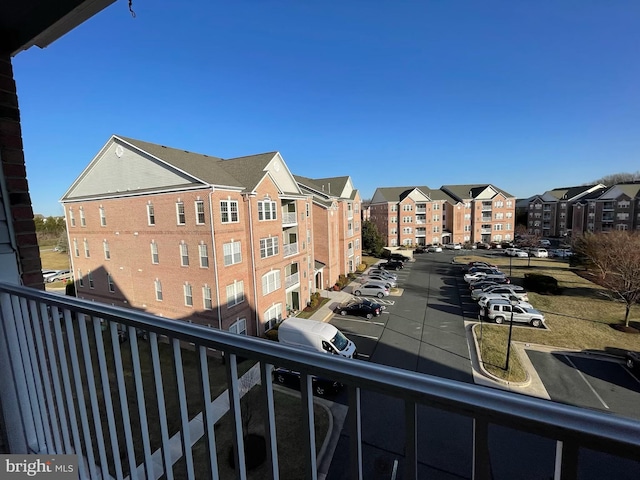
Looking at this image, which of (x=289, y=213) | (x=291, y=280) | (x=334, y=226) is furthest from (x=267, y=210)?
(x=334, y=226)

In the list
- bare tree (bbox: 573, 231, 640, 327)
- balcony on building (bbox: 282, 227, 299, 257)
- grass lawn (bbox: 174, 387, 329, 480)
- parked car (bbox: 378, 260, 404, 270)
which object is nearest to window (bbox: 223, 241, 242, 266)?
balcony on building (bbox: 282, 227, 299, 257)

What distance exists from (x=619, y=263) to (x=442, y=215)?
33059 mm

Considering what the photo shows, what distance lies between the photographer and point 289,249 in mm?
20062

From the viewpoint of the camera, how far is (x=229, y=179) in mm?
15789

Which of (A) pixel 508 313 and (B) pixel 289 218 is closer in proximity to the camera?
(A) pixel 508 313

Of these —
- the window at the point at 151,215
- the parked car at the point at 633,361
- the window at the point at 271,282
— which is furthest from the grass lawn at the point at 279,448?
the parked car at the point at 633,361

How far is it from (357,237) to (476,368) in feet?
71.9

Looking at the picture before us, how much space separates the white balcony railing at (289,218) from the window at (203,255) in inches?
254

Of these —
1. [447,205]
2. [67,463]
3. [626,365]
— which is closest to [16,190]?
[67,463]

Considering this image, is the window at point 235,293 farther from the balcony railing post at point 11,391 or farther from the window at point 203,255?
the balcony railing post at point 11,391

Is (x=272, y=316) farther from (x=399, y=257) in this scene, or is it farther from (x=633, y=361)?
(x=399, y=257)

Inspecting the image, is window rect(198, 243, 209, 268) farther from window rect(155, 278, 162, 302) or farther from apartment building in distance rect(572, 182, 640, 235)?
apartment building in distance rect(572, 182, 640, 235)

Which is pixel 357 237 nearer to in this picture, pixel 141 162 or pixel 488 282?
pixel 488 282

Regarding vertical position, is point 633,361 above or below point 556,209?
below
